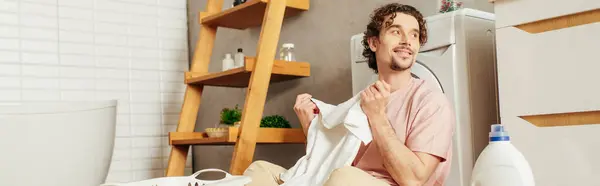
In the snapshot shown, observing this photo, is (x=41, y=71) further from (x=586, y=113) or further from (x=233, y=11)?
(x=586, y=113)

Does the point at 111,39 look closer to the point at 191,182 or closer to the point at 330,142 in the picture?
the point at 191,182

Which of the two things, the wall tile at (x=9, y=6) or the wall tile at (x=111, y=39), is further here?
the wall tile at (x=111, y=39)

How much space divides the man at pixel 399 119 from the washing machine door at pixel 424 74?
0.12 m

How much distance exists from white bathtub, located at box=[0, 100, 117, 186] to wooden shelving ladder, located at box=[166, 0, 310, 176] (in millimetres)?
716

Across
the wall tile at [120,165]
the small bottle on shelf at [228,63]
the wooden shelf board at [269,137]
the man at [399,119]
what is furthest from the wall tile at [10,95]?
the man at [399,119]

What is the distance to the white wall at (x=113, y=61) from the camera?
352 cm

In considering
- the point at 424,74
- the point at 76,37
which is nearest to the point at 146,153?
the point at 76,37

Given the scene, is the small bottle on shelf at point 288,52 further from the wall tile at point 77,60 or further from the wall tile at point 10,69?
the wall tile at point 10,69

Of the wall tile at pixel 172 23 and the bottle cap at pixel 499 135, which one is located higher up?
the wall tile at pixel 172 23

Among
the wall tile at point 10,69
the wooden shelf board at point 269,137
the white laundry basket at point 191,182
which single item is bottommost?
the white laundry basket at point 191,182

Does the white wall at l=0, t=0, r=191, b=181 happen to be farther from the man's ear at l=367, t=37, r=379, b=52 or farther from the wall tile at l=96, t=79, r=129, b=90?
the man's ear at l=367, t=37, r=379, b=52

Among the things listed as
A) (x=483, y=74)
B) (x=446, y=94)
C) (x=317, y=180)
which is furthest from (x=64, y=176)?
(x=483, y=74)

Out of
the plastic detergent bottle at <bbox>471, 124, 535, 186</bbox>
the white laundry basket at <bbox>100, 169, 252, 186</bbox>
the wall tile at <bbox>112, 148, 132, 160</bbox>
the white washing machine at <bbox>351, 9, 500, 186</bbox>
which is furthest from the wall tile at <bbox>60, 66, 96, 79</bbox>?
the plastic detergent bottle at <bbox>471, 124, 535, 186</bbox>

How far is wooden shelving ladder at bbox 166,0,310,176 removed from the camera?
2.94 m
